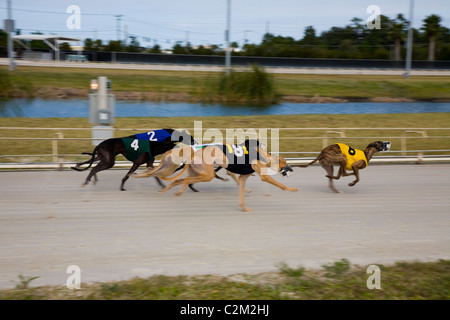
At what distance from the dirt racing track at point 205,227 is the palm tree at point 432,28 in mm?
41664

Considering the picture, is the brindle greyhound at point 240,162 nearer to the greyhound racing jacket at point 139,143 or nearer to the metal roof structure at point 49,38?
the greyhound racing jacket at point 139,143

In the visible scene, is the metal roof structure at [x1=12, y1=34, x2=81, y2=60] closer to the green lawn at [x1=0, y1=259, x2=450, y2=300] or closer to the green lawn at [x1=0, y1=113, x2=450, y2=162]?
the green lawn at [x1=0, y1=113, x2=450, y2=162]

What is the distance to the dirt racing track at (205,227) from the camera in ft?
19.5

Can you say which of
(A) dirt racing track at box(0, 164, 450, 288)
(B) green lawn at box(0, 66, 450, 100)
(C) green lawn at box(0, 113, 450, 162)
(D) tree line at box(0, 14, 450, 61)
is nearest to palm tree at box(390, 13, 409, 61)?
(D) tree line at box(0, 14, 450, 61)

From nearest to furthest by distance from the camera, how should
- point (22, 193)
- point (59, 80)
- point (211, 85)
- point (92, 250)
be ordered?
1. point (92, 250)
2. point (22, 193)
3. point (211, 85)
4. point (59, 80)

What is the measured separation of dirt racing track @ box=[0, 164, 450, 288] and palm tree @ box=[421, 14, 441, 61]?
41.7 meters

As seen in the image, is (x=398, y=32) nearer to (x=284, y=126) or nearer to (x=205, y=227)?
(x=284, y=126)

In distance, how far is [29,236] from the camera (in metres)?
6.86

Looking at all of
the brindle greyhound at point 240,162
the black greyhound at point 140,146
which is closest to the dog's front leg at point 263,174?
the brindle greyhound at point 240,162

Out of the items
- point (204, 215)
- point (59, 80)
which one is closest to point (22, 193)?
point (204, 215)

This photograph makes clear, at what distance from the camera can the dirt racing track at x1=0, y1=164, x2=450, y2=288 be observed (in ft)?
19.5

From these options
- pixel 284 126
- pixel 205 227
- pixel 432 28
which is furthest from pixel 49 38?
pixel 205 227
